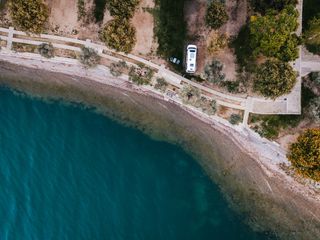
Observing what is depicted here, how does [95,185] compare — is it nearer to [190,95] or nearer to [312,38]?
[190,95]

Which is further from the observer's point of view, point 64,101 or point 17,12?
point 64,101

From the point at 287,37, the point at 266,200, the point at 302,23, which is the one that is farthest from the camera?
the point at 266,200

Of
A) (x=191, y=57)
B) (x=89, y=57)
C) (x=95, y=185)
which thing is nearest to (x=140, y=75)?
(x=89, y=57)

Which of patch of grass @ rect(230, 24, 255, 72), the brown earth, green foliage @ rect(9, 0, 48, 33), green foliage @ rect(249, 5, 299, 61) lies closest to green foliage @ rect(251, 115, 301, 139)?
the brown earth

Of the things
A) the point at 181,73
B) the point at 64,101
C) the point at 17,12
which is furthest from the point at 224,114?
the point at 17,12

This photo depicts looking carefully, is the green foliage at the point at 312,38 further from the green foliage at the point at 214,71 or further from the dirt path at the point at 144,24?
the dirt path at the point at 144,24

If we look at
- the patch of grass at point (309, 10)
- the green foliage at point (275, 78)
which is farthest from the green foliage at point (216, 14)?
the patch of grass at point (309, 10)

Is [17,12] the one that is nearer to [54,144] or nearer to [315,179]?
[54,144]
